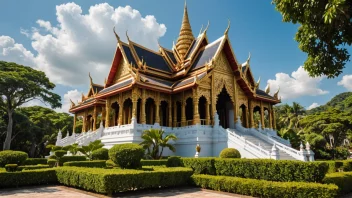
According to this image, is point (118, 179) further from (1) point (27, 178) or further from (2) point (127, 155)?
(1) point (27, 178)

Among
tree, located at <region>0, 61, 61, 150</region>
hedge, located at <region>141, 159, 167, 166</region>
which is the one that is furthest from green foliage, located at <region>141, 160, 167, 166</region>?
tree, located at <region>0, 61, 61, 150</region>

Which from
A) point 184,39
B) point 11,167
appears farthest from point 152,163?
point 184,39

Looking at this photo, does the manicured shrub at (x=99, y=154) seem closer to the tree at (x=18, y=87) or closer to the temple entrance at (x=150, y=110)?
the temple entrance at (x=150, y=110)

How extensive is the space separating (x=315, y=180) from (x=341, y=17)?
398 cm

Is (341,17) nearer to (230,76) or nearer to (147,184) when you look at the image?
(147,184)

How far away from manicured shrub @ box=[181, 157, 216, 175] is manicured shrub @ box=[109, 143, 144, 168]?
219 centimetres

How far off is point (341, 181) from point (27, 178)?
395 inches

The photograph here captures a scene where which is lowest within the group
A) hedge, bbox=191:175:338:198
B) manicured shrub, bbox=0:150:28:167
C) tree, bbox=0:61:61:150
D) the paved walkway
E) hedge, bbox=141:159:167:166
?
the paved walkway

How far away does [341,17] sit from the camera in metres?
5.97

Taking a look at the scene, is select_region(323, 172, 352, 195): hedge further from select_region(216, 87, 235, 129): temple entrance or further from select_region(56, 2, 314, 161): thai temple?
select_region(216, 87, 235, 129): temple entrance

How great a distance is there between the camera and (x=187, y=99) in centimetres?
1862

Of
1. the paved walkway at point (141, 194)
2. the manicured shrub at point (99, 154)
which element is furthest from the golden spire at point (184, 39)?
the paved walkway at point (141, 194)

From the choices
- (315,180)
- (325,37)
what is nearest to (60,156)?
(315,180)

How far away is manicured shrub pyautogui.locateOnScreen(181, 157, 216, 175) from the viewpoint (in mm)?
9562
